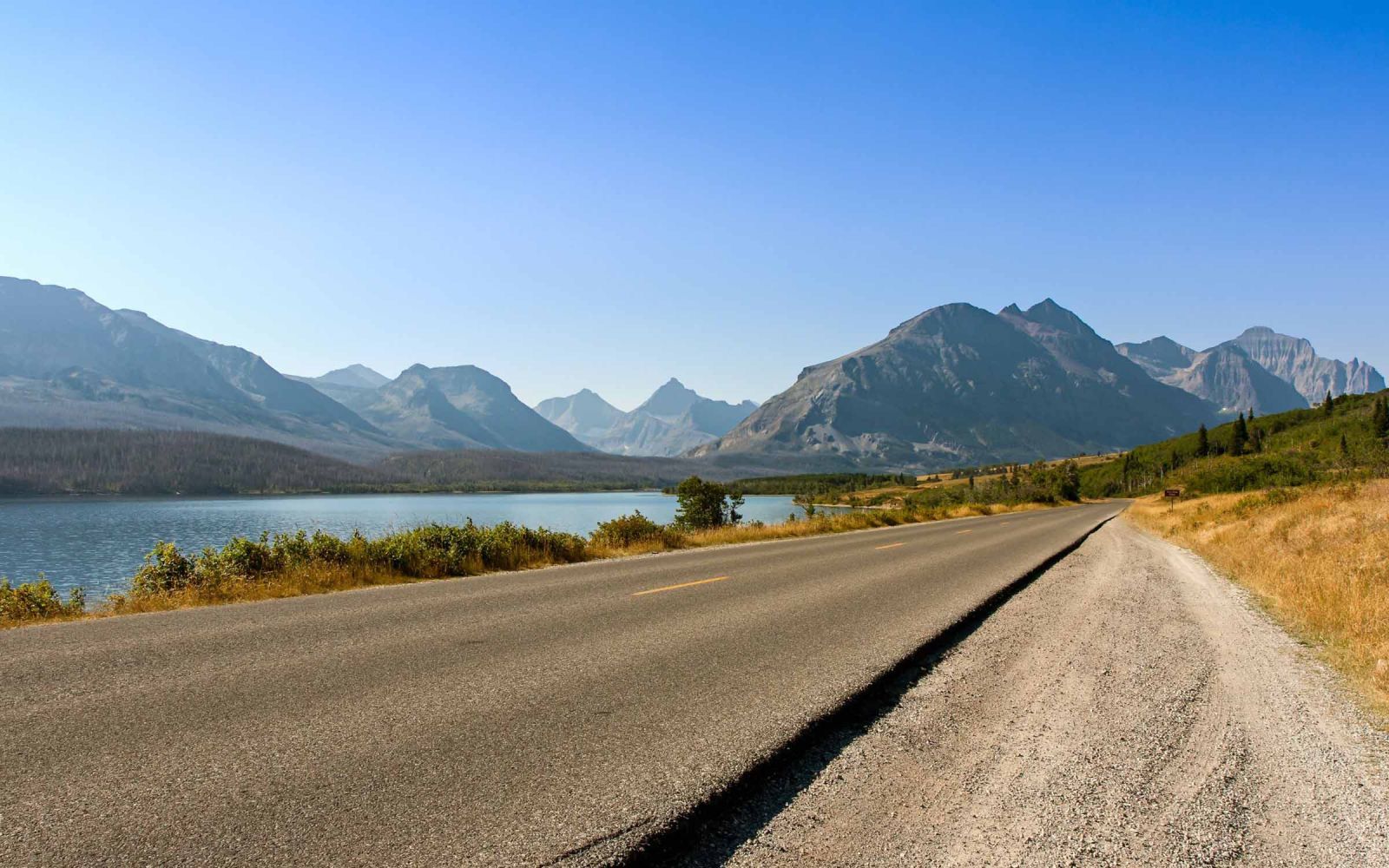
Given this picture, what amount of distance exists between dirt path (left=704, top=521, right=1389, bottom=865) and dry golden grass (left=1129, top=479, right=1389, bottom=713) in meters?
0.57

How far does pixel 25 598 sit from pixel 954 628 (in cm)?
1399

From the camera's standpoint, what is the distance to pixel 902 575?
14.5 meters

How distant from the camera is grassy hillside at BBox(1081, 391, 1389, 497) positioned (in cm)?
6325

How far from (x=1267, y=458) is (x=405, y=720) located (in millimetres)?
111461

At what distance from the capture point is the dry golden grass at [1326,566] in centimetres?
855

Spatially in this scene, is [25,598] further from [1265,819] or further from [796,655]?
[1265,819]

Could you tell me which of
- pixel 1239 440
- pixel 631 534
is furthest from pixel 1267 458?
pixel 631 534

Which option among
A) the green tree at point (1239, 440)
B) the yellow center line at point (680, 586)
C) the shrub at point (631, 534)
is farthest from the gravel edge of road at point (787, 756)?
the green tree at point (1239, 440)

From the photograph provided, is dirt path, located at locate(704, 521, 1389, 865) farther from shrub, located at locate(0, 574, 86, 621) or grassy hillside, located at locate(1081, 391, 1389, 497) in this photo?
grassy hillside, located at locate(1081, 391, 1389, 497)

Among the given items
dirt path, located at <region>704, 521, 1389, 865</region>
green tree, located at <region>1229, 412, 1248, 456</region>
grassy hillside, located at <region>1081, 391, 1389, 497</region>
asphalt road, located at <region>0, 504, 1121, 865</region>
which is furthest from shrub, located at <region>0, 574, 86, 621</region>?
green tree, located at <region>1229, 412, 1248, 456</region>

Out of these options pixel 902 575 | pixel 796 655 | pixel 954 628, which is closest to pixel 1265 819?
pixel 796 655

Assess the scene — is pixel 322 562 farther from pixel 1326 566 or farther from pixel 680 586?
pixel 1326 566

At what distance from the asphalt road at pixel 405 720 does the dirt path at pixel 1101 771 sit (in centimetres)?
68

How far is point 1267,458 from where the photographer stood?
89.1 m
